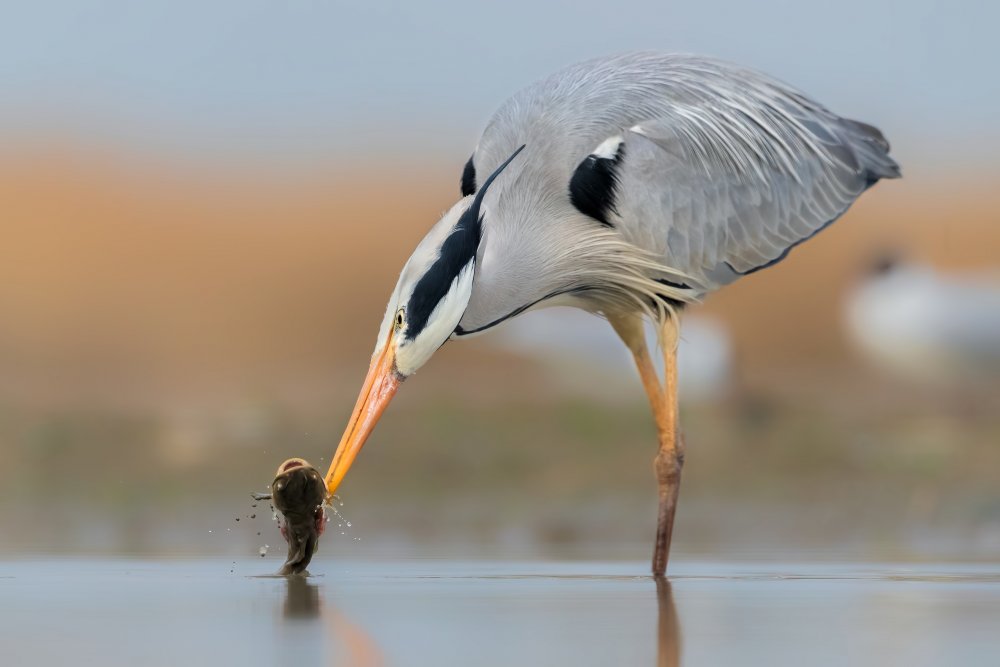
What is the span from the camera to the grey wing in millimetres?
7707

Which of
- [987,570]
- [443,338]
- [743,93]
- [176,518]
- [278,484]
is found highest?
[743,93]

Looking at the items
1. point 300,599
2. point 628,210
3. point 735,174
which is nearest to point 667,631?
point 300,599

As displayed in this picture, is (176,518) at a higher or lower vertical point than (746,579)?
lower

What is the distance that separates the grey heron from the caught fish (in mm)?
81

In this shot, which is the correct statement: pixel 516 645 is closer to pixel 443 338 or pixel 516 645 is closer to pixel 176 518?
pixel 443 338

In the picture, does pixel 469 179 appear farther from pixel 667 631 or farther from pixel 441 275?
pixel 667 631

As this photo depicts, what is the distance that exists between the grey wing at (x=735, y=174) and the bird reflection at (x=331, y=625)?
8.00ft

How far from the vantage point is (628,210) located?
25.1ft

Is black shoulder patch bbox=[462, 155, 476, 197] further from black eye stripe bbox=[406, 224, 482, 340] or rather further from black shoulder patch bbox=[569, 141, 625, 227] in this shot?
black eye stripe bbox=[406, 224, 482, 340]

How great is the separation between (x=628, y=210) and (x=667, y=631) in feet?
10.2

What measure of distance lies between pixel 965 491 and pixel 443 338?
701 centimetres

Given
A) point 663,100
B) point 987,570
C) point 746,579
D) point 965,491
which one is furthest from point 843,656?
point 965,491

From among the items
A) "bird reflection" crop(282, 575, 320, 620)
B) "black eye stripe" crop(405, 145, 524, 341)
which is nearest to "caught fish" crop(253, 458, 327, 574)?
"bird reflection" crop(282, 575, 320, 620)

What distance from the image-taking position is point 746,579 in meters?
7.00
